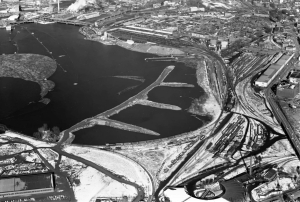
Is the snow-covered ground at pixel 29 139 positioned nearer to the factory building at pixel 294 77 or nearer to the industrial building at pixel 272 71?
the industrial building at pixel 272 71

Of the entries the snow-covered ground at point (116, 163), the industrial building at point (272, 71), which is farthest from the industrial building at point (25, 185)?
the industrial building at point (272, 71)

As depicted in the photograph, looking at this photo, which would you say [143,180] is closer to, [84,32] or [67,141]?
[67,141]

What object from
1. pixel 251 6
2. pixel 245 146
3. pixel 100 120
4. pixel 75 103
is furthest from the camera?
pixel 251 6

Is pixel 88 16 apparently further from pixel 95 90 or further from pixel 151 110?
pixel 151 110

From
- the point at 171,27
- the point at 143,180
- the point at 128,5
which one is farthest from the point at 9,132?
the point at 128,5

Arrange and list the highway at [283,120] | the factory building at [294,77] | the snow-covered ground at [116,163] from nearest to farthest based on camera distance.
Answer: the snow-covered ground at [116,163]
the highway at [283,120]
the factory building at [294,77]

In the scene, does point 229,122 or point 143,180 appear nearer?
point 143,180

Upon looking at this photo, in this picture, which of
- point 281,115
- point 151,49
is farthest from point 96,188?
point 151,49
